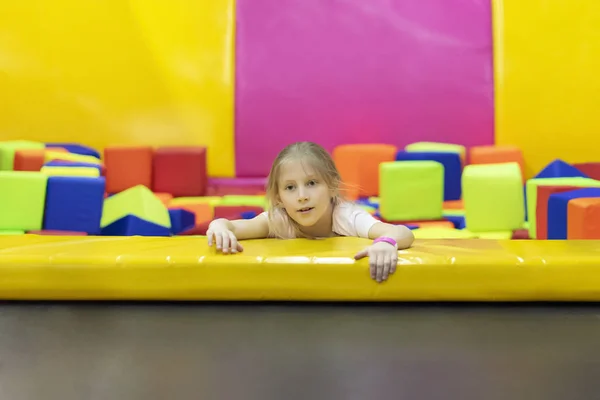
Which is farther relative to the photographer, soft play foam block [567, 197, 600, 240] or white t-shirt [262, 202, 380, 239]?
soft play foam block [567, 197, 600, 240]

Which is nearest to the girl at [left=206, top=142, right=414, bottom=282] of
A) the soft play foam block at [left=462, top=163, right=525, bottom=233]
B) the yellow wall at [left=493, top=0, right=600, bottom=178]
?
the soft play foam block at [left=462, top=163, right=525, bottom=233]

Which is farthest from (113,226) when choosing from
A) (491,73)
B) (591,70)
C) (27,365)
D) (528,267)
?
(591,70)

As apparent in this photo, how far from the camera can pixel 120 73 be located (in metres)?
4.02

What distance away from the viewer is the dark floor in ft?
3.88

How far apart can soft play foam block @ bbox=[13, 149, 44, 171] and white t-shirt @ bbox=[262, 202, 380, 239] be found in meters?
1.69

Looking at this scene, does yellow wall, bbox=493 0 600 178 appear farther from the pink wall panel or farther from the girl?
the girl

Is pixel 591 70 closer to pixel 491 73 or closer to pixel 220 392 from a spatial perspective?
pixel 491 73

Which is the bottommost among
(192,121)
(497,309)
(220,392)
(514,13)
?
(220,392)

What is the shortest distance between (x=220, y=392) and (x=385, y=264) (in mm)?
379

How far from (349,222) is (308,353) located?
0.55m

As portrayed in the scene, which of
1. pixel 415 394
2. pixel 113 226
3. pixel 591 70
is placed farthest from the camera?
pixel 591 70

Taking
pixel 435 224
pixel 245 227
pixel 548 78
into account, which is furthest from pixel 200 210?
pixel 548 78

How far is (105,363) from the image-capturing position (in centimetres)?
122

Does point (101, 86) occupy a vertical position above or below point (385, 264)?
above
